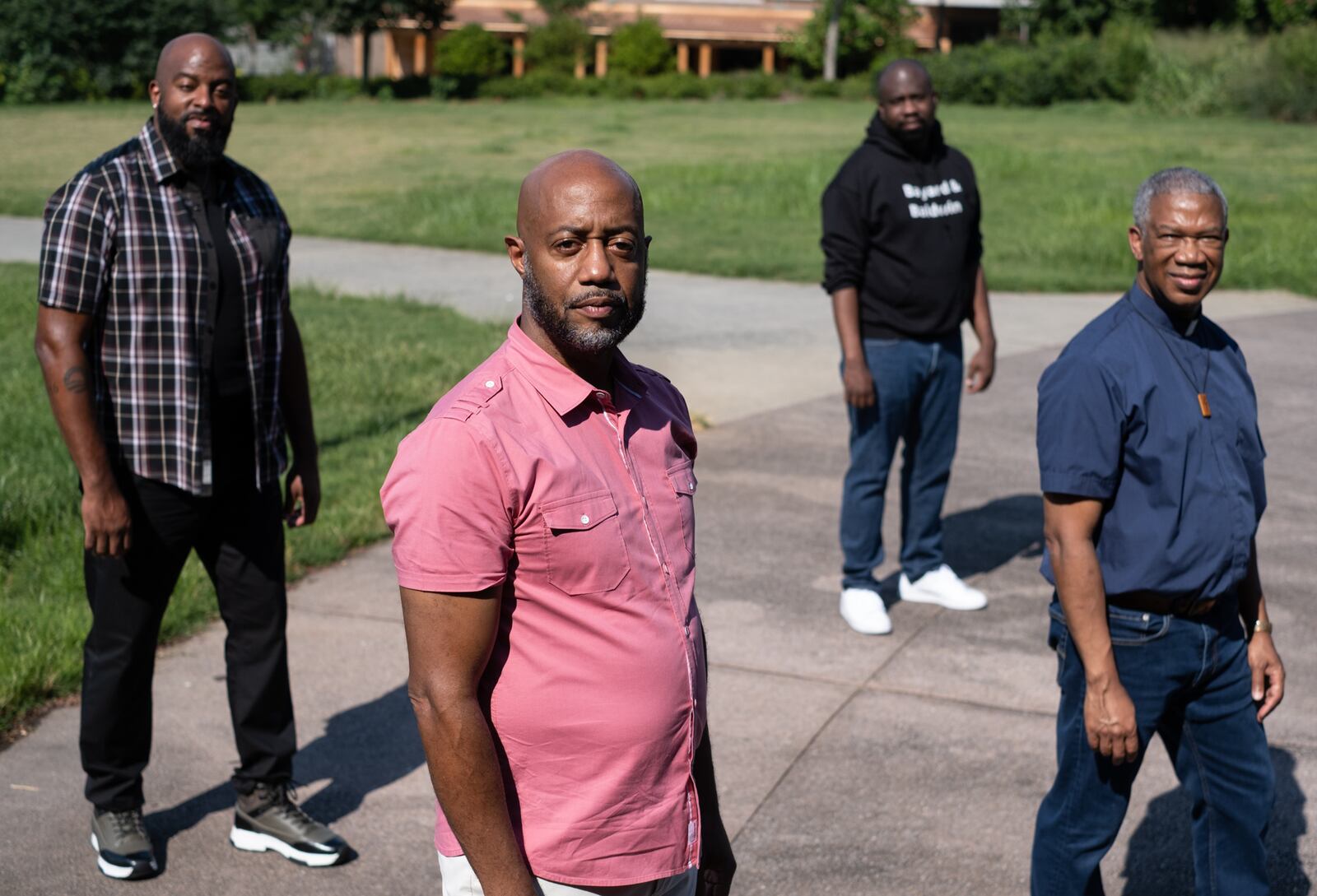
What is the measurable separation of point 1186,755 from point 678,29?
6952 centimetres

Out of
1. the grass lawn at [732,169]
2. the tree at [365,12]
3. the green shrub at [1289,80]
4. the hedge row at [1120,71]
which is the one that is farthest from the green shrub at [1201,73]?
the tree at [365,12]

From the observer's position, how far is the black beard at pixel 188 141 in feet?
12.7

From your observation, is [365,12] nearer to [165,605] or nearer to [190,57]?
[190,57]

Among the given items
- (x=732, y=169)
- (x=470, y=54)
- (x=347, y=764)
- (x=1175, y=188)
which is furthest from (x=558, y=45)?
(x=1175, y=188)

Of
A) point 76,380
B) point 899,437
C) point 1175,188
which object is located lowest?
point 899,437

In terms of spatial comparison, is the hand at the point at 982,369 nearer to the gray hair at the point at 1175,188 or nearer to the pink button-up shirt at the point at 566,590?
the gray hair at the point at 1175,188

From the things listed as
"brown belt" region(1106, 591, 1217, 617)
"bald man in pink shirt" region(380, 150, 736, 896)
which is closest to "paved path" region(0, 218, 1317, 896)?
"brown belt" region(1106, 591, 1217, 617)

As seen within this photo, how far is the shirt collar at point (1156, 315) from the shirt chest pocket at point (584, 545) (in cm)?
155

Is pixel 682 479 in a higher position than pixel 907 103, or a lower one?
lower

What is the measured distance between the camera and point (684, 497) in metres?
2.45

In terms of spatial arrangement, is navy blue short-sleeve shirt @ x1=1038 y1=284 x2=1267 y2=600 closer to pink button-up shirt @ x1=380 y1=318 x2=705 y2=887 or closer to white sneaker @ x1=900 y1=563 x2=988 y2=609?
pink button-up shirt @ x1=380 y1=318 x2=705 y2=887

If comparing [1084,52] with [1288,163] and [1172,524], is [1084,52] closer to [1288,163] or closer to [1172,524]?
[1288,163]

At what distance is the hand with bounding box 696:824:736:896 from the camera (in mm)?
2609

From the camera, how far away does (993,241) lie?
18.0m
